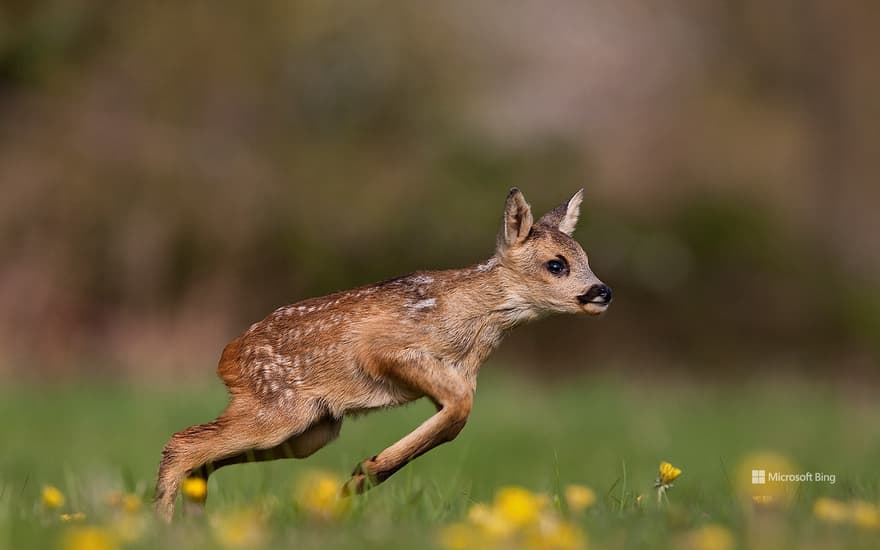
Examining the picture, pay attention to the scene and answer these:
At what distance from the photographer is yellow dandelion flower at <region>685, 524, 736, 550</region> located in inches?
168

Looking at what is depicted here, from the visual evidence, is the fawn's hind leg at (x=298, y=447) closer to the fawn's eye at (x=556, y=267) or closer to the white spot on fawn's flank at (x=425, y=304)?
the white spot on fawn's flank at (x=425, y=304)

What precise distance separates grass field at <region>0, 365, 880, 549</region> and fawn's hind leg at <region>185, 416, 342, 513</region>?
21 cm

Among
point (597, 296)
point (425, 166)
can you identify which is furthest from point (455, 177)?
point (597, 296)

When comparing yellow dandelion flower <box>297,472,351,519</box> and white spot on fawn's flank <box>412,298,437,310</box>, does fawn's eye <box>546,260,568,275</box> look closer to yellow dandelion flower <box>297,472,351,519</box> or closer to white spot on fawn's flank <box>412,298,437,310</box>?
white spot on fawn's flank <box>412,298,437,310</box>

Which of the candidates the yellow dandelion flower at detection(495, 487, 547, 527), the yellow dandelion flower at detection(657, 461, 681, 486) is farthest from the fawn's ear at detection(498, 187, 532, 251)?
the yellow dandelion flower at detection(495, 487, 547, 527)

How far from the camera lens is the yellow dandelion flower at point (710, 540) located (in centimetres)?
428

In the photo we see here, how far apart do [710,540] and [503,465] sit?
776 centimetres

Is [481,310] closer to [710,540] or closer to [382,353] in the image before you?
[382,353]

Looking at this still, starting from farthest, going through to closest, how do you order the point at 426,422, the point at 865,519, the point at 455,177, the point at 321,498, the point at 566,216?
the point at 455,177 → the point at 566,216 → the point at 426,422 → the point at 321,498 → the point at 865,519

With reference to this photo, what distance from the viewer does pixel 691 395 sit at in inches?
689

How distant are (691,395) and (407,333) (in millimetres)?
11309

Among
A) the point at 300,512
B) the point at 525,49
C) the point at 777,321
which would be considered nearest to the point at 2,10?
the point at 525,49

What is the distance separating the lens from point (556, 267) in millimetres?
7188

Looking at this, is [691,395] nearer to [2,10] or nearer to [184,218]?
[184,218]
